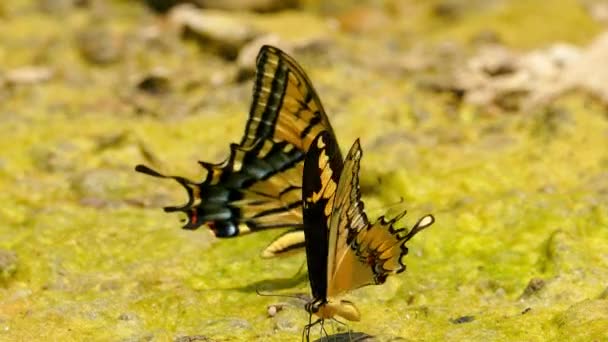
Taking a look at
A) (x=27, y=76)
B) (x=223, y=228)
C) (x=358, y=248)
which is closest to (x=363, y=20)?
(x=27, y=76)

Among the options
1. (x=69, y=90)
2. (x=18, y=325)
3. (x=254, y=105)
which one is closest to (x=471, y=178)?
(x=254, y=105)

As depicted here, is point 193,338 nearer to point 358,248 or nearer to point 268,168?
point 358,248

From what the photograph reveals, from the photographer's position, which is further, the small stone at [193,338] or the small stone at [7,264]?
the small stone at [7,264]

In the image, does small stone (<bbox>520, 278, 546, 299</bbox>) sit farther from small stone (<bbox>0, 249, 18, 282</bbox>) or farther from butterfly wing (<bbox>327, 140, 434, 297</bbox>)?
small stone (<bbox>0, 249, 18, 282</bbox>)

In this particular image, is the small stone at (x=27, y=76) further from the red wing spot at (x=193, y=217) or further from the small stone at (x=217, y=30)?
the red wing spot at (x=193, y=217)

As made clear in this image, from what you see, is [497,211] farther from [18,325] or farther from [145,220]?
[18,325]

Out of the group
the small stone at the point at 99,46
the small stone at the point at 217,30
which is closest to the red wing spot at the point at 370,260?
the small stone at the point at 217,30

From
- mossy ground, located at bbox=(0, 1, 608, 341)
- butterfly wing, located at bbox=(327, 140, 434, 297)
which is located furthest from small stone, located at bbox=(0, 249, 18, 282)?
butterfly wing, located at bbox=(327, 140, 434, 297)
